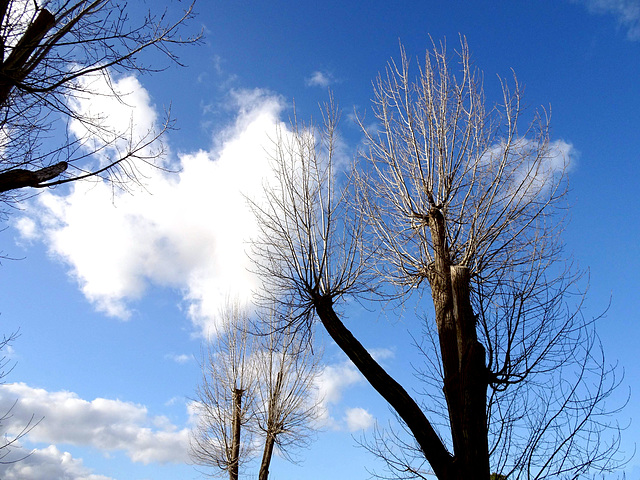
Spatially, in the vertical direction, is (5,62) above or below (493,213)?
below

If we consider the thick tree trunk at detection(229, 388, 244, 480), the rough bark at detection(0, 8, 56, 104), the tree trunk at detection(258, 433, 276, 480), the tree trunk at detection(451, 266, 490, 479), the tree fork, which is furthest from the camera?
the thick tree trunk at detection(229, 388, 244, 480)

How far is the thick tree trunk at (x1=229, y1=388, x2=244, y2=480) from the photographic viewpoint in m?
11.2

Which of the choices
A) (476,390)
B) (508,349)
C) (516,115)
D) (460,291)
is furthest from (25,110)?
(516,115)

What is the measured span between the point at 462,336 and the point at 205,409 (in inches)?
382

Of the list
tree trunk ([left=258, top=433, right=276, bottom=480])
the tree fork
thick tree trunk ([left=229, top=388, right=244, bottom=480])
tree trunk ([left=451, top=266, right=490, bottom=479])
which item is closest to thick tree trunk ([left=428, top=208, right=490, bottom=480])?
tree trunk ([left=451, top=266, right=490, bottom=479])

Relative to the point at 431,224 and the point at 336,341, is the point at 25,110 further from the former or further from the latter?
A: the point at 431,224

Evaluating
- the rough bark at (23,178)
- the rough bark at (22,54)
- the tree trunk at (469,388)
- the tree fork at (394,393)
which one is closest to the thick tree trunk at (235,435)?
the tree fork at (394,393)

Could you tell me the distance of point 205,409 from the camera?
1206 centimetres

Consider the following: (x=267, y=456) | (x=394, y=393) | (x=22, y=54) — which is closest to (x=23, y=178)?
(x=22, y=54)

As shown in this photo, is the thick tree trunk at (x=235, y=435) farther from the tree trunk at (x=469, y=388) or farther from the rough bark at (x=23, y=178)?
the rough bark at (x=23, y=178)

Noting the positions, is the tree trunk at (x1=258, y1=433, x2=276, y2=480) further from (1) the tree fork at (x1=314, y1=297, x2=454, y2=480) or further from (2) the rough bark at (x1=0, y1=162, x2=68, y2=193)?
(2) the rough bark at (x1=0, y1=162, x2=68, y2=193)

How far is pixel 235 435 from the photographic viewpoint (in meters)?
11.4

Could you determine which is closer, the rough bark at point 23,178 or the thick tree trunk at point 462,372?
the rough bark at point 23,178

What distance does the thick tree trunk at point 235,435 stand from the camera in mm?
11219
